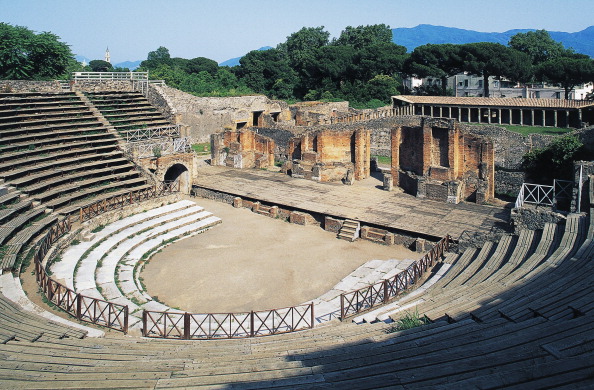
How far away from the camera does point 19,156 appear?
21.1 metres

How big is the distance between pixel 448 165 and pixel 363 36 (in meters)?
52.8

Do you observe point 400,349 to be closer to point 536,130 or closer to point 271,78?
point 536,130

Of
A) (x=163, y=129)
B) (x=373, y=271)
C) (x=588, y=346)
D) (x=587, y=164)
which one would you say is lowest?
(x=373, y=271)

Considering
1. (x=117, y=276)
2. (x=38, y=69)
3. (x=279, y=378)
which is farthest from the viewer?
(x=38, y=69)

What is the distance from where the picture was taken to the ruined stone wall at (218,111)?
133 feet

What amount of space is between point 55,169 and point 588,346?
65.9ft

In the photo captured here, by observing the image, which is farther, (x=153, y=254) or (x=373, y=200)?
(x=373, y=200)

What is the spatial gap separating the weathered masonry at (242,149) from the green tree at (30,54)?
38.3ft

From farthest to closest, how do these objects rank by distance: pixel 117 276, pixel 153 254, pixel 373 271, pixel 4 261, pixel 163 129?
pixel 163 129 → pixel 153 254 → pixel 373 271 → pixel 117 276 → pixel 4 261

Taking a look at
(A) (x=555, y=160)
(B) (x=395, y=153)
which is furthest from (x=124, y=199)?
(A) (x=555, y=160)

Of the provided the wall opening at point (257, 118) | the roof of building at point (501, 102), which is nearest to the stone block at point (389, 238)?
the roof of building at point (501, 102)

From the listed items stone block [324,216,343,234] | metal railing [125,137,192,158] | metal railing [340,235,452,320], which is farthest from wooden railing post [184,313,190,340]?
metal railing [125,137,192,158]

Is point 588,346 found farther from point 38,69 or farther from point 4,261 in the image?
point 38,69

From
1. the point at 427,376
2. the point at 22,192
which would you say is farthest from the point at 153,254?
the point at 427,376
